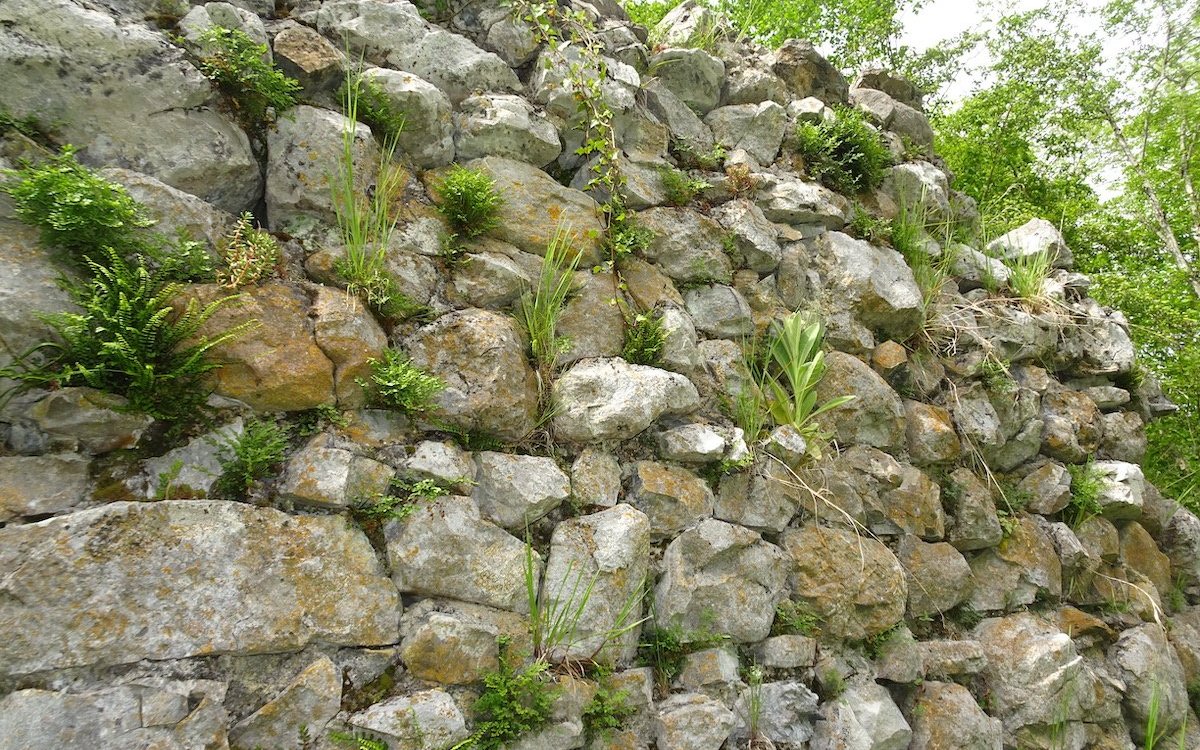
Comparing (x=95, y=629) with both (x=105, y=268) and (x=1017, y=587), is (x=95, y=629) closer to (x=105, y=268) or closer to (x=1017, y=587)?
(x=105, y=268)

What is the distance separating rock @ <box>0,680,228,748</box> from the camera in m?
1.75

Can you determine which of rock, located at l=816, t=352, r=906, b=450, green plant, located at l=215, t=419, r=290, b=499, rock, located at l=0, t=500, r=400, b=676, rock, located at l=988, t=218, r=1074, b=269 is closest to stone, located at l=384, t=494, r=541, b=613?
rock, located at l=0, t=500, r=400, b=676

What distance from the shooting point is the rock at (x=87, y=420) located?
2.07m

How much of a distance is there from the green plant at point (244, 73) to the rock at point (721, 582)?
2868 millimetres

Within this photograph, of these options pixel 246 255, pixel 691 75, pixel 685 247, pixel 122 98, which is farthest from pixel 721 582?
pixel 691 75

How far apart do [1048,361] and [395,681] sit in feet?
17.9

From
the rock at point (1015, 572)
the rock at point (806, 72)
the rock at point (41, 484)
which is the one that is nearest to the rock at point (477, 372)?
the rock at point (41, 484)

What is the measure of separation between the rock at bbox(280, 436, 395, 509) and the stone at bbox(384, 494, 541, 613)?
0.18 m

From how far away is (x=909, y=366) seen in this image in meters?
4.39

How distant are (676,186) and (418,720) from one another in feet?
10.6

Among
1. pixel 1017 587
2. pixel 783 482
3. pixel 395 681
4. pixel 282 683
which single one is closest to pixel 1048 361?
pixel 1017 587

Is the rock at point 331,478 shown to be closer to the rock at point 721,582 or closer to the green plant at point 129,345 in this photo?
the green plant at point 129,345

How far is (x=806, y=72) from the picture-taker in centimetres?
533

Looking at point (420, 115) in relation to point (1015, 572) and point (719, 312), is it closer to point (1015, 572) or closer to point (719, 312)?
point (719, 312)
